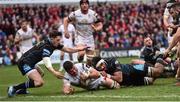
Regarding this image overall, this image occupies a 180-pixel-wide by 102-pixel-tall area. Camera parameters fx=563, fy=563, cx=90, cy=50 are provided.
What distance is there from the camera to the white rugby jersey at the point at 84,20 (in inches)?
672

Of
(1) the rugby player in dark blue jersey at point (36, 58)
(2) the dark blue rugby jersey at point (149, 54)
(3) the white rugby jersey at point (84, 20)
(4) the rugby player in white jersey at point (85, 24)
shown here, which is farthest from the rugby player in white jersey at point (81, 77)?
(3) the white rugby jersey at point (84, 20)

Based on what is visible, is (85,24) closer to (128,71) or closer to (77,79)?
(128,71)

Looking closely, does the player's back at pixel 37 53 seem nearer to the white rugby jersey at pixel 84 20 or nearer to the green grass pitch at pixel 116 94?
the green grass pitch at pixel 116 94

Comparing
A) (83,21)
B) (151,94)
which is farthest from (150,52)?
(151,94)

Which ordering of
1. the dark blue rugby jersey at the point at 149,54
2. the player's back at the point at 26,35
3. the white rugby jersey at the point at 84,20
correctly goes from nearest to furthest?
the dark blue rugby jersey at the point at 149,54 → the white rugby jersey at the point at 84,20 → the player's back at the point at 26,35

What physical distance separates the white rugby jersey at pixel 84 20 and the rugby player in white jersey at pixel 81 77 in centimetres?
409

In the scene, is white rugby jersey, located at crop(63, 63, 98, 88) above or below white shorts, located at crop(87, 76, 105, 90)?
above

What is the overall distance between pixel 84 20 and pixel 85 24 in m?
0.18

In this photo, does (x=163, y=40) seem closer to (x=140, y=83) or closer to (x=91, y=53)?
(x=91, y=53)

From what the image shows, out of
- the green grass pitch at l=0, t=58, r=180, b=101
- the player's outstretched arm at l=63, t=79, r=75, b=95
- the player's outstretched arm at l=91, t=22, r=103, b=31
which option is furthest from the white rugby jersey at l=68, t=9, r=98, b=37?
the player's outstretched arm at l=63, t=79, r=75, b=95

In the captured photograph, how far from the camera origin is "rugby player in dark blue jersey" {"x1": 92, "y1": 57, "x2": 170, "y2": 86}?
13664mm

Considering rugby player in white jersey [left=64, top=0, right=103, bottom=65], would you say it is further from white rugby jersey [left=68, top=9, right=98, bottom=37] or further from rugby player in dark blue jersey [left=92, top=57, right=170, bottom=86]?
rugby player in dark blue jersey [left=92, top=57, right=170, bottom=86]

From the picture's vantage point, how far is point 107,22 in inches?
1481

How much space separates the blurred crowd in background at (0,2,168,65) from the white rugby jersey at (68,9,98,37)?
42.2 feet
